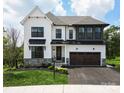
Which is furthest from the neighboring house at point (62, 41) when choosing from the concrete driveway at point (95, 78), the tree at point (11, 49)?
the concrete driveway at point (95, 78)

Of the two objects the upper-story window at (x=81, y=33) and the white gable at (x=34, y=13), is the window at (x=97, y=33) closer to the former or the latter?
the upper-story window at (x=81, y=33)

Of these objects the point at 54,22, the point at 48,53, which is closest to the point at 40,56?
the point at 48,53

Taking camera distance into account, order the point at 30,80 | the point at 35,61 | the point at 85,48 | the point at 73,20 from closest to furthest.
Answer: the point at 30,80 → the point at 35,61 → the point at 85,48 → the point at 73,20

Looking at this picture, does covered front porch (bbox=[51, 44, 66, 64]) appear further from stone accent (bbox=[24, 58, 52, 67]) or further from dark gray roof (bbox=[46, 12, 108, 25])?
dark gray roof (bbox=[46, 12, 108, 25])

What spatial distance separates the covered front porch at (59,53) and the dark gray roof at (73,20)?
1.70 meters

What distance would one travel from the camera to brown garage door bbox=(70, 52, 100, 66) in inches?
Result: 588

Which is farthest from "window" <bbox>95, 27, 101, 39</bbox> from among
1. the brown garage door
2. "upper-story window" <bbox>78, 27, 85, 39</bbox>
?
the brown garage door

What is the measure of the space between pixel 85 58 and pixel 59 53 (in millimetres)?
1923

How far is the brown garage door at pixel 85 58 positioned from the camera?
14938 mm

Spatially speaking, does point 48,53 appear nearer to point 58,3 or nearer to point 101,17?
point 58,3

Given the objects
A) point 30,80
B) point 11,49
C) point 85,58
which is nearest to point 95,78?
point 30,80

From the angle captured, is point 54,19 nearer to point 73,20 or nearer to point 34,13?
point 73,20

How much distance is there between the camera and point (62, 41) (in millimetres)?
15117

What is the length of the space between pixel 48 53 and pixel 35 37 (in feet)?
4.65
